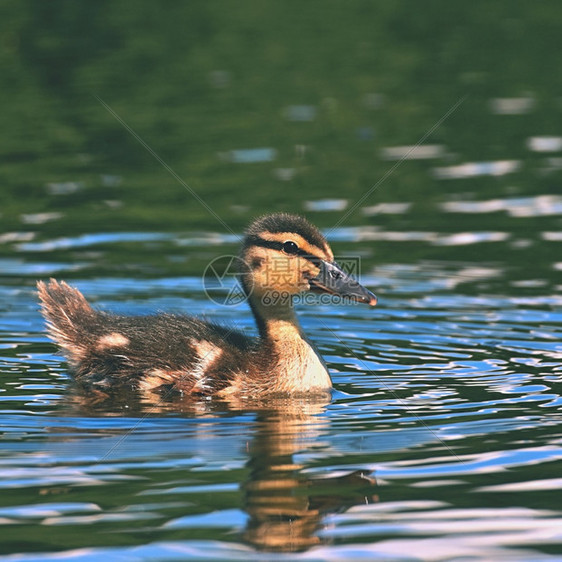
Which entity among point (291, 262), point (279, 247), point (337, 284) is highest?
point (279, 247)

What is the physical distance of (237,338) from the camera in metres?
9.48

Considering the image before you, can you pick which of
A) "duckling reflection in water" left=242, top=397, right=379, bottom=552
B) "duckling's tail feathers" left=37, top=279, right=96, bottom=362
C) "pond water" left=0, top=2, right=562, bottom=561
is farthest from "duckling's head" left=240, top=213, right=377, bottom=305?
"duckling's tail feathers" left=37, top=279, right=96, bottom=362

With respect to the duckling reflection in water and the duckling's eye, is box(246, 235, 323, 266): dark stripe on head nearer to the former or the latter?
the duckling's eye

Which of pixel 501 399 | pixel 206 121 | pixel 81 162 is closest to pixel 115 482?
pixel 501 399

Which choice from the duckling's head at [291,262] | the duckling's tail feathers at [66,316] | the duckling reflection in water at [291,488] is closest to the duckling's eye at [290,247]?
the duckling's head at [291,262]

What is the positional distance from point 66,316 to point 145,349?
0.76m

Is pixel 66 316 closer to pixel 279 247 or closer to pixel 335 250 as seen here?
pixel 279 247

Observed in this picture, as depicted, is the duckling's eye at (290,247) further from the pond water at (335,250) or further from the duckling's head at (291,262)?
the pond water at (335,250)

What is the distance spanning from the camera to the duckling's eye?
9.24m

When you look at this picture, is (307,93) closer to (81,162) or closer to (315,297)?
(81,162)

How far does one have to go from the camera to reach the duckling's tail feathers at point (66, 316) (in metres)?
9.27

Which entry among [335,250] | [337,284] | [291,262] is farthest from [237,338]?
[335,250]

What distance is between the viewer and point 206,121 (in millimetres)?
19453

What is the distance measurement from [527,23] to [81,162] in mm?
12516
